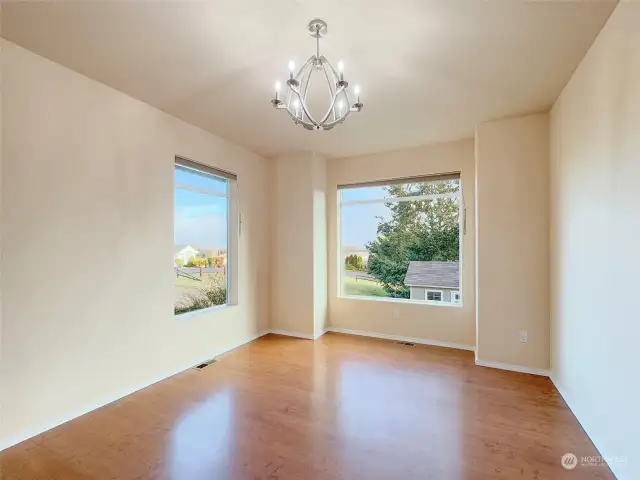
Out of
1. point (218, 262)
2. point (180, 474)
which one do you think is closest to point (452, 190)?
point (218, 262)

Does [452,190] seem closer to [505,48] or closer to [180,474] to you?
[505,48]

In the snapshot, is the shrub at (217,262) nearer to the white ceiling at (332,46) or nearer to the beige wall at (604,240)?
the white ceiling at (332,46)

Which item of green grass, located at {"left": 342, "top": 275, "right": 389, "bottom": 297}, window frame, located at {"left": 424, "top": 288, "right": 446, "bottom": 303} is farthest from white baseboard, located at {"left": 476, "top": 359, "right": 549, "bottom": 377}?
green grass, located at {"left": 342, "top": 275, "right": 389, "bottom": 297}

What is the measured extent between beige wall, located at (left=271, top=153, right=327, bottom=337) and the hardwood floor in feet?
4.03

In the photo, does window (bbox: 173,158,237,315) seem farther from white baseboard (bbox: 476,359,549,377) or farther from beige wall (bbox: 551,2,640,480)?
beige wall (bbox: 551,2,640,480)

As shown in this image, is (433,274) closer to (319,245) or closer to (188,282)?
(319,245)

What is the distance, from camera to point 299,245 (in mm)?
4520

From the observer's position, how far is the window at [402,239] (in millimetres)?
4195

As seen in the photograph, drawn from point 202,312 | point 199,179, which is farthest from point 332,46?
point 202,312

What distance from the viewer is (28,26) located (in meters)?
1.92

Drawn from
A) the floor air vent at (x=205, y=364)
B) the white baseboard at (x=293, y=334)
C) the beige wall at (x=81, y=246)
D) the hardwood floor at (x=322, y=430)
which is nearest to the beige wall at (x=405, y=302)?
the white baseboard at (x=293, y=334)

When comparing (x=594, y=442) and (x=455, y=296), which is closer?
(x=594, y=442)

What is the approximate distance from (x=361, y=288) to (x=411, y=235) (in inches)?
42.5

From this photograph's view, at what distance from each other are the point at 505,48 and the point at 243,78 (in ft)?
6.18
